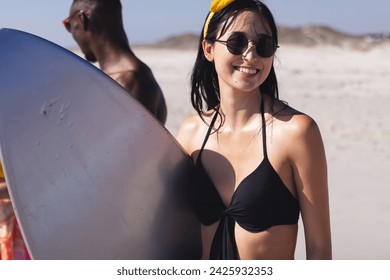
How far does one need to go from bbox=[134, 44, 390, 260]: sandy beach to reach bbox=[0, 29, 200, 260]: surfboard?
667 mm

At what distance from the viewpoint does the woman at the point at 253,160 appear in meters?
1.94

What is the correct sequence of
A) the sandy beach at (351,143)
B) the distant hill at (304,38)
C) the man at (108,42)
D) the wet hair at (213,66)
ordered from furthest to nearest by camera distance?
the distant hill at (304,38) < the sandy beach at (351,143) < the man at (108,42) < the wet hair at (213,66)

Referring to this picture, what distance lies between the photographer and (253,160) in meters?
2.01

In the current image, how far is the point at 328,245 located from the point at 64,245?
2.66ft

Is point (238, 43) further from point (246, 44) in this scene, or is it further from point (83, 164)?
point (83, 164)

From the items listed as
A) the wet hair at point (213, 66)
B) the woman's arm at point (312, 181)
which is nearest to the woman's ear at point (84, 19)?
the wet hair at point (213, 66)

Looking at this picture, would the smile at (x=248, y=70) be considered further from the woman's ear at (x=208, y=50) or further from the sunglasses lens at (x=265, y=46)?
the woman's ear at (x=208, y=50)

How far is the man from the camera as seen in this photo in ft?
9.73

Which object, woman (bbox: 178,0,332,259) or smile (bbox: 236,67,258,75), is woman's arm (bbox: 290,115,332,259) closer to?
woman (bbox: 178,0,332,259)

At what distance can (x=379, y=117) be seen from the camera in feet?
37.3

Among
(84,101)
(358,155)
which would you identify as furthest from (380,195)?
(84,101)

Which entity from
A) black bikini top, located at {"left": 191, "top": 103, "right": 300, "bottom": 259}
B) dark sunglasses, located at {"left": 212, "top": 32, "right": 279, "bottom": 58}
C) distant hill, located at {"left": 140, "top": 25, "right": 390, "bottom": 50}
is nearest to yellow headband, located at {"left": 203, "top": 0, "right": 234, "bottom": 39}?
dark sunglasses, located at {"left": 212, "top": 32, "right": 279, "bottom": 58}
